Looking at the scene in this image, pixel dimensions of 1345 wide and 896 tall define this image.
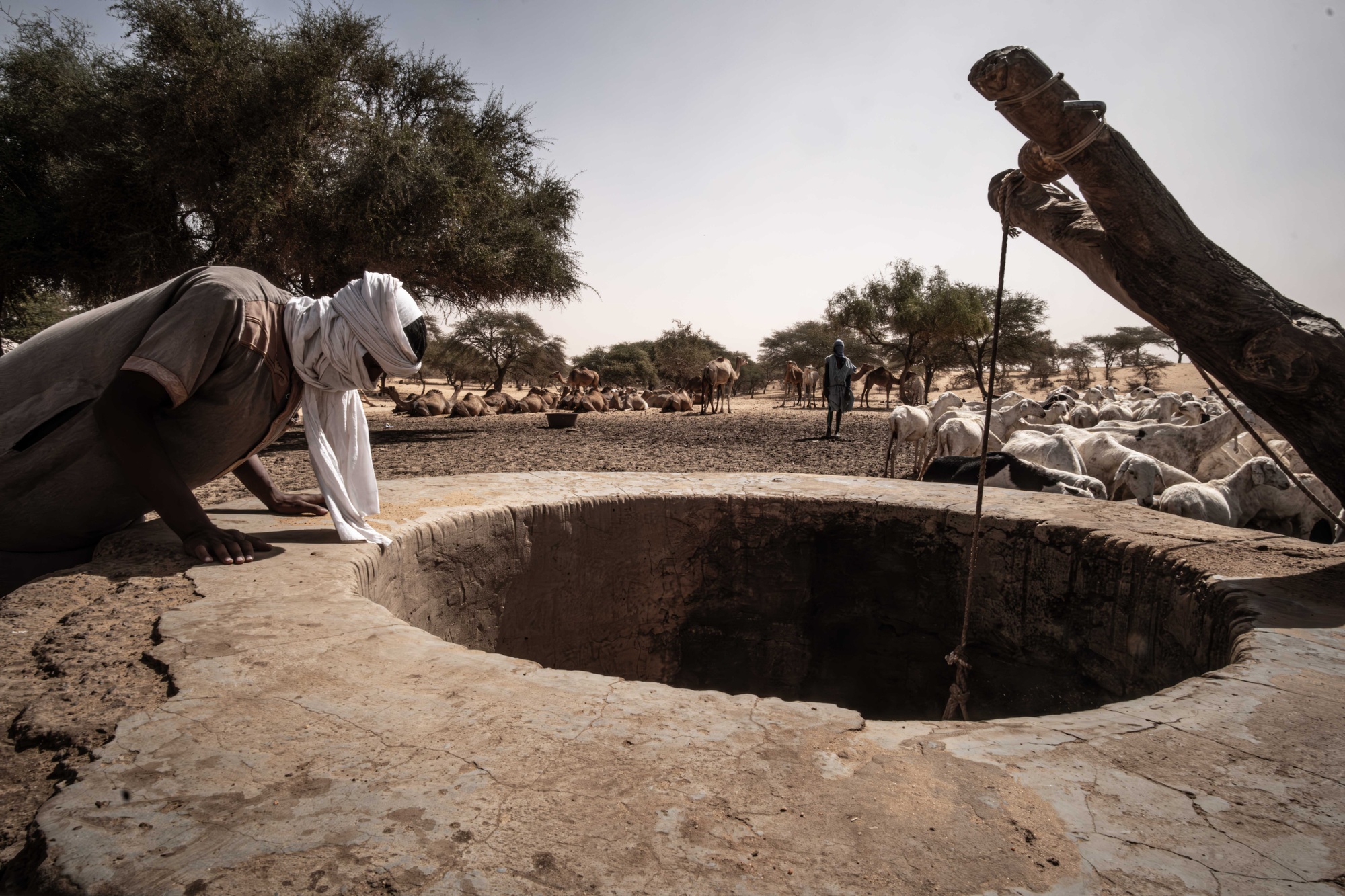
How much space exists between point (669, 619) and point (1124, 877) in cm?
358

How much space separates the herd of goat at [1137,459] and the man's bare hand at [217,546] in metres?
4.28

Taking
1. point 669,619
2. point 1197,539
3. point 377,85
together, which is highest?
point 377,85

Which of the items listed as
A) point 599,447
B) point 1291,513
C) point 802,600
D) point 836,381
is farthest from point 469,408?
point 1291,513

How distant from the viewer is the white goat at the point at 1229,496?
539 centimetres

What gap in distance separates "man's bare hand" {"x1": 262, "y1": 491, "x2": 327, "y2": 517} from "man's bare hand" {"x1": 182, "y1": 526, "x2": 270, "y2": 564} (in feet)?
2.46

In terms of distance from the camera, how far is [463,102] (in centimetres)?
1661

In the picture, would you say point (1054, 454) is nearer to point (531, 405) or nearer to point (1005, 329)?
point (531, 405)

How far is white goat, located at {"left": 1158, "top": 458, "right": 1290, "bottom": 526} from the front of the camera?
539 centimetres

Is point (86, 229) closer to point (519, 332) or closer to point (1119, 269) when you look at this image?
point (1119, 269)

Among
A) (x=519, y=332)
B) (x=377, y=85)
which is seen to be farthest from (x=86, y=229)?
(x=519, y=332)

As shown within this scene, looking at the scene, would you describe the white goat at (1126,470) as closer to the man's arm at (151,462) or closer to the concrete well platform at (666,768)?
the concrete well platform at (666,768)

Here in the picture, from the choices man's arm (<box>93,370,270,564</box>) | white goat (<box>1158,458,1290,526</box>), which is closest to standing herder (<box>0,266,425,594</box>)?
man's arm (<box>93,370,270,564</box>)

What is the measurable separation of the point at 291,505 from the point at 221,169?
11611 millimetres

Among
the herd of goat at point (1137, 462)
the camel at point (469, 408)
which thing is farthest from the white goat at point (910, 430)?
the camel at point (469, 408)
